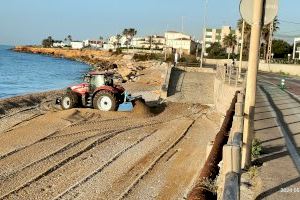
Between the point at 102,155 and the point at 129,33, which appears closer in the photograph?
the point at 102,155

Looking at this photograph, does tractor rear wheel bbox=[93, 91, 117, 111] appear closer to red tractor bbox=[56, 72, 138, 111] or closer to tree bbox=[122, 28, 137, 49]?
red tractor bbox=[56, 72, 138, 111]

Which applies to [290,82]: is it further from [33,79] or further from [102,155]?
[33,79]

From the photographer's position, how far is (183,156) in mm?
15086

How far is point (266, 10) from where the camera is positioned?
803 cm

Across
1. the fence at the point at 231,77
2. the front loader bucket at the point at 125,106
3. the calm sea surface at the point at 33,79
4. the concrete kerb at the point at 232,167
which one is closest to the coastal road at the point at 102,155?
the front loader bucket at the point at 125,106

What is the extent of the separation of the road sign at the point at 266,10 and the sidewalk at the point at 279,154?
236 cm

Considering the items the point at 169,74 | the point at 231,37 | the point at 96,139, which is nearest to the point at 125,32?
the point at 231,37

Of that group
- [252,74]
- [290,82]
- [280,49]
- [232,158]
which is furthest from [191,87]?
[280,49]

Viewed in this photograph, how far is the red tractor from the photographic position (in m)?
23.1

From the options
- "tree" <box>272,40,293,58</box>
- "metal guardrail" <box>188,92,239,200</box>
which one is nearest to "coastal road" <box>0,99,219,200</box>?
"metal guardrail" <box>188,92,239,200</box>

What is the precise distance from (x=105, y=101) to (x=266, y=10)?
51.1 ft

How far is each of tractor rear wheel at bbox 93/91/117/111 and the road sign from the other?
1520 centimetres

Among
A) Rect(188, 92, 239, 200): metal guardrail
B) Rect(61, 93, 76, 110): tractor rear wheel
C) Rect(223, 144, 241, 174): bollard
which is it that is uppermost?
Rect(223, 144, 241, 174): bollard

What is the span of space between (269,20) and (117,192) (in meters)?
5.14
